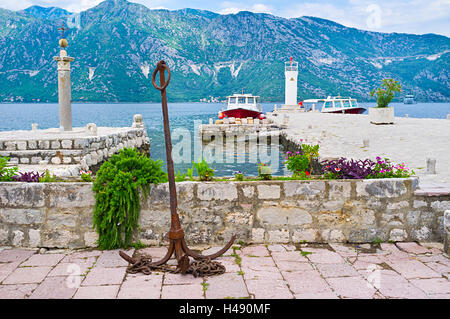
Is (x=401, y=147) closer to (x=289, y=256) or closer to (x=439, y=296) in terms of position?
(x=289, y=256)

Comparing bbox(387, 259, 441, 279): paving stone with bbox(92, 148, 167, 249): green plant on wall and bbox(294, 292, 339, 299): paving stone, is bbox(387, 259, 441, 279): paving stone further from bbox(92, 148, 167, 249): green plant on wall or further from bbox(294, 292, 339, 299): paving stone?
bbox(92, 148, 167, 249): green plant on wall

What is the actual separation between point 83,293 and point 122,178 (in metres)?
1.49

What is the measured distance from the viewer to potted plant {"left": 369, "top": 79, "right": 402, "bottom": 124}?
21156 millimetres

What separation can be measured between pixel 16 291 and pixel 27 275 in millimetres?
367

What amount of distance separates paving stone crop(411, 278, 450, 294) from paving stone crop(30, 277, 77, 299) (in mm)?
3288

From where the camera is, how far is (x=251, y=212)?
461cm

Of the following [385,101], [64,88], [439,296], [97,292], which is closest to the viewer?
[439,296]

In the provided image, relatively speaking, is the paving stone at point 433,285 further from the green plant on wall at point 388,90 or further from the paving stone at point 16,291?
the green plant on wall at point 388,90

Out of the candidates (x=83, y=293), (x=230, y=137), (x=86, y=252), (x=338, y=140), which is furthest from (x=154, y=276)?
(x=230, y=137)

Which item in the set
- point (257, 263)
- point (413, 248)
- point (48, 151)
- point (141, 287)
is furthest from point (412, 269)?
point (48, 151)

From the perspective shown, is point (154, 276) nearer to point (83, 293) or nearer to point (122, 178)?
point (83, 293)

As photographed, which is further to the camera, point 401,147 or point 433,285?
point 401,147

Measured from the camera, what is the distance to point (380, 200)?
182 inches
